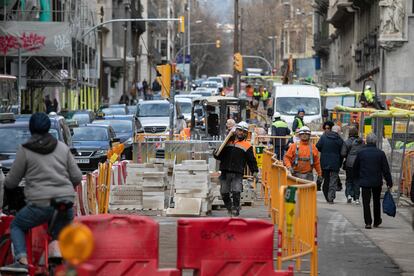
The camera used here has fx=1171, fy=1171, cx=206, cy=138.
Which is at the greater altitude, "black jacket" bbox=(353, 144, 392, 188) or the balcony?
the balcony

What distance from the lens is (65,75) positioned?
47.7 metres

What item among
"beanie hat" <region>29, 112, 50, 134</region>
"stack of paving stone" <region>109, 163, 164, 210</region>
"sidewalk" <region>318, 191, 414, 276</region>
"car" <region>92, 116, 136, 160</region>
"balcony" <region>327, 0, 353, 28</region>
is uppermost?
"balcony" <region>327, 0, 353, 28</region>

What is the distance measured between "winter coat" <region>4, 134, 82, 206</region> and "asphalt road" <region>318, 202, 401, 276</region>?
13.1 ft

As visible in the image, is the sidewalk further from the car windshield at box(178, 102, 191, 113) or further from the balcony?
the balcony

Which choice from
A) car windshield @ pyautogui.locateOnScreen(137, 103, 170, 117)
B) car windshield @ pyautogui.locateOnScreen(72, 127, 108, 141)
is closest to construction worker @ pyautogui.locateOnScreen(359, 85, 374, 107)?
car windshield @ pyautogui.locateOnScreen(137, 103, 170, 117)

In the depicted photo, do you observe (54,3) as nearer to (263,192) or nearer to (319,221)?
(263,192)

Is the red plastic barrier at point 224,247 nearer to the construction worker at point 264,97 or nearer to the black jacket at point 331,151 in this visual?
the black jacket at point 331,151

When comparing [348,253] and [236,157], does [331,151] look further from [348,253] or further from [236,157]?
[348,253]

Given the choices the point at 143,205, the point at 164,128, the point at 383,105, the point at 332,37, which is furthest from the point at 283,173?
the point at 332,37

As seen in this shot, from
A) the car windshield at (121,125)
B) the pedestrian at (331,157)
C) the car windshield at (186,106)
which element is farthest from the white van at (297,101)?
the pedestrian at (331,157)

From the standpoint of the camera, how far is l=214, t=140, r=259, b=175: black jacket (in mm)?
19438

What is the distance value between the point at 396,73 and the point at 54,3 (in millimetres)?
16089

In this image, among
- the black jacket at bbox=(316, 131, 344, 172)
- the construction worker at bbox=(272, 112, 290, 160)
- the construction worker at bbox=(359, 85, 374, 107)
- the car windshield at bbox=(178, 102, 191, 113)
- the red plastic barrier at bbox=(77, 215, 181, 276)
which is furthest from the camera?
the car windshield at bbox=(178, 102, 191, 113)

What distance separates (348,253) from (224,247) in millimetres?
5674
